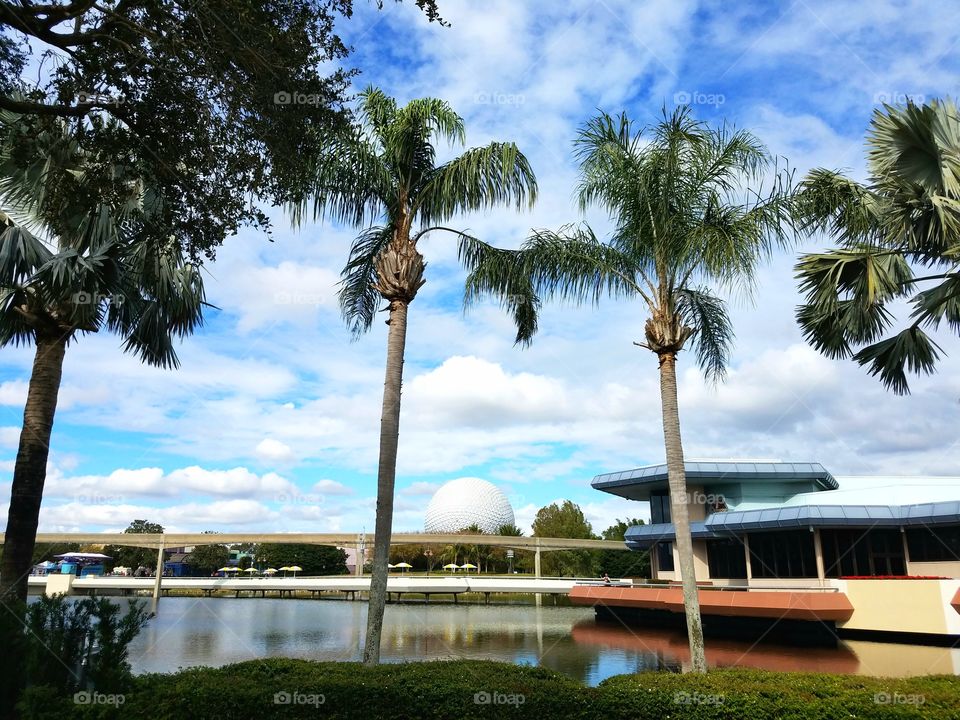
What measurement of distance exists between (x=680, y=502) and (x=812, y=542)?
2402 cm

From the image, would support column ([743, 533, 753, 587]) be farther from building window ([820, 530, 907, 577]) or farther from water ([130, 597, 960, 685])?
water ([130, 597, 960, 685])

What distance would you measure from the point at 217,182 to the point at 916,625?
86.4 ft

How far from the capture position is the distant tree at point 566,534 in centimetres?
7700

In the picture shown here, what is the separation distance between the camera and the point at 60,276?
11719mm

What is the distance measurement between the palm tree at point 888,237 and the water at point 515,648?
809 cm

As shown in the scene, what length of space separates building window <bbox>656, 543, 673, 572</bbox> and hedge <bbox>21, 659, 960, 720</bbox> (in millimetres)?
33240

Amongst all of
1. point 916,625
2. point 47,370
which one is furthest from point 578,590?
point 47,370

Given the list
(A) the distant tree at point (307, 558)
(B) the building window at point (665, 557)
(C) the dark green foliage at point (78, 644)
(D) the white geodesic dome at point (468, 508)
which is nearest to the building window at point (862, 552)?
(B) the building window at point (665, 557)

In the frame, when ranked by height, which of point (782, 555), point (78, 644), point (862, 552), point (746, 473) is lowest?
point (78, 644)

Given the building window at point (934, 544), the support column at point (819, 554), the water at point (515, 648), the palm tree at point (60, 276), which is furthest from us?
the support column at point (819, 554)

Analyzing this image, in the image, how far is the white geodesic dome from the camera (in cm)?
8438

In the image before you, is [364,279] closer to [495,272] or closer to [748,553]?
[495,272]

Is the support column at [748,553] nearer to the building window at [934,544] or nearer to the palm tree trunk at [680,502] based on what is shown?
the building window at [934,544]

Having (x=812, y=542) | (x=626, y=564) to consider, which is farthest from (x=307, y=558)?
(x=812, y=542)
